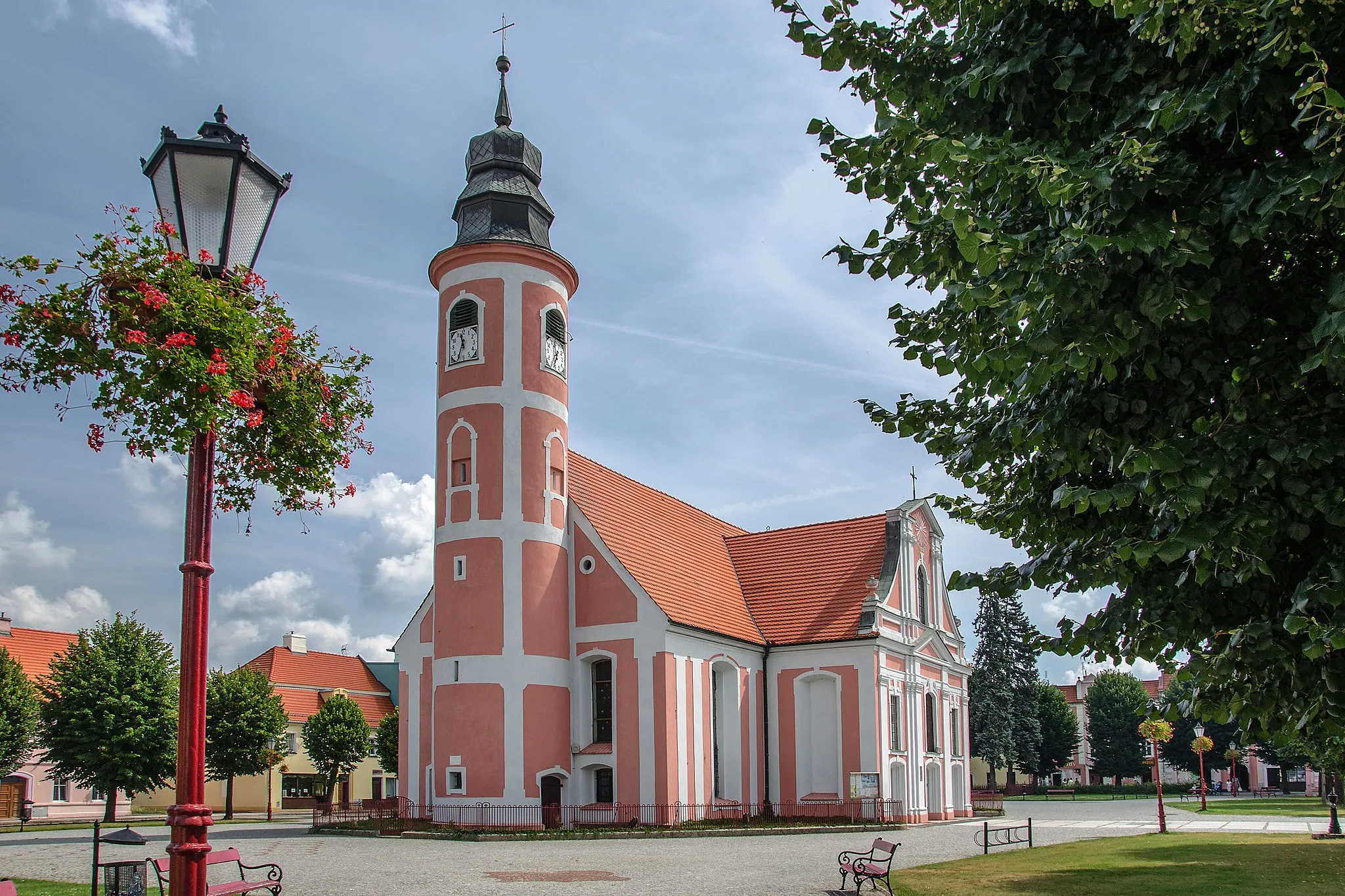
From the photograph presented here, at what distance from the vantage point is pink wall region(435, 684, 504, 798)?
29.5 metres

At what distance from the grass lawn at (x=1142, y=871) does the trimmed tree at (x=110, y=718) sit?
24.2 meters

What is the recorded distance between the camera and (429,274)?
33.9 m

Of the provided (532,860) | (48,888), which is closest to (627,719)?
(532,860)

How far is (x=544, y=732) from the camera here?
101ft

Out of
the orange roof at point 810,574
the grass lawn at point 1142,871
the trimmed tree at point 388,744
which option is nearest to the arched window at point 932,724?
the orange roof at point 810,574

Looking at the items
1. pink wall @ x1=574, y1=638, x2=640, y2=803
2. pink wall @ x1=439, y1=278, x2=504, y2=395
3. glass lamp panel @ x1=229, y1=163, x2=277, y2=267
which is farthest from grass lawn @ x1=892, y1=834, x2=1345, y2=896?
pink wall @ x1=439, y1=278, x2=504, y2=395

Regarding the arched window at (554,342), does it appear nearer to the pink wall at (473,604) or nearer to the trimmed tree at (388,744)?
the pink wall at (473,604)

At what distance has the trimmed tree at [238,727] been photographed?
146ft

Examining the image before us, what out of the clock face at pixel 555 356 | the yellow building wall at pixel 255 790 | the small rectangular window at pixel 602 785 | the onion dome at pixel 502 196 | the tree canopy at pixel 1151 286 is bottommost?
the yellow building wall at pixel 255 790

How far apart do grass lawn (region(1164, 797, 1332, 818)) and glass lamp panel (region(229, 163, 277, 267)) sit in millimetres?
49751

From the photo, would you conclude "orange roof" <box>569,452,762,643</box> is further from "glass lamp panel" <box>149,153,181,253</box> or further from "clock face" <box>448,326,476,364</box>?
"glass lamp panel" <box>149,153,181,253</box>

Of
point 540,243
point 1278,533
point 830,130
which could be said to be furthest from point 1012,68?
point 540,243

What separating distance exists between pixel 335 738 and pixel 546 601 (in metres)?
25.2

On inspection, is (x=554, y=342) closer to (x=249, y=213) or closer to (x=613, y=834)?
(x=613, y=834)
